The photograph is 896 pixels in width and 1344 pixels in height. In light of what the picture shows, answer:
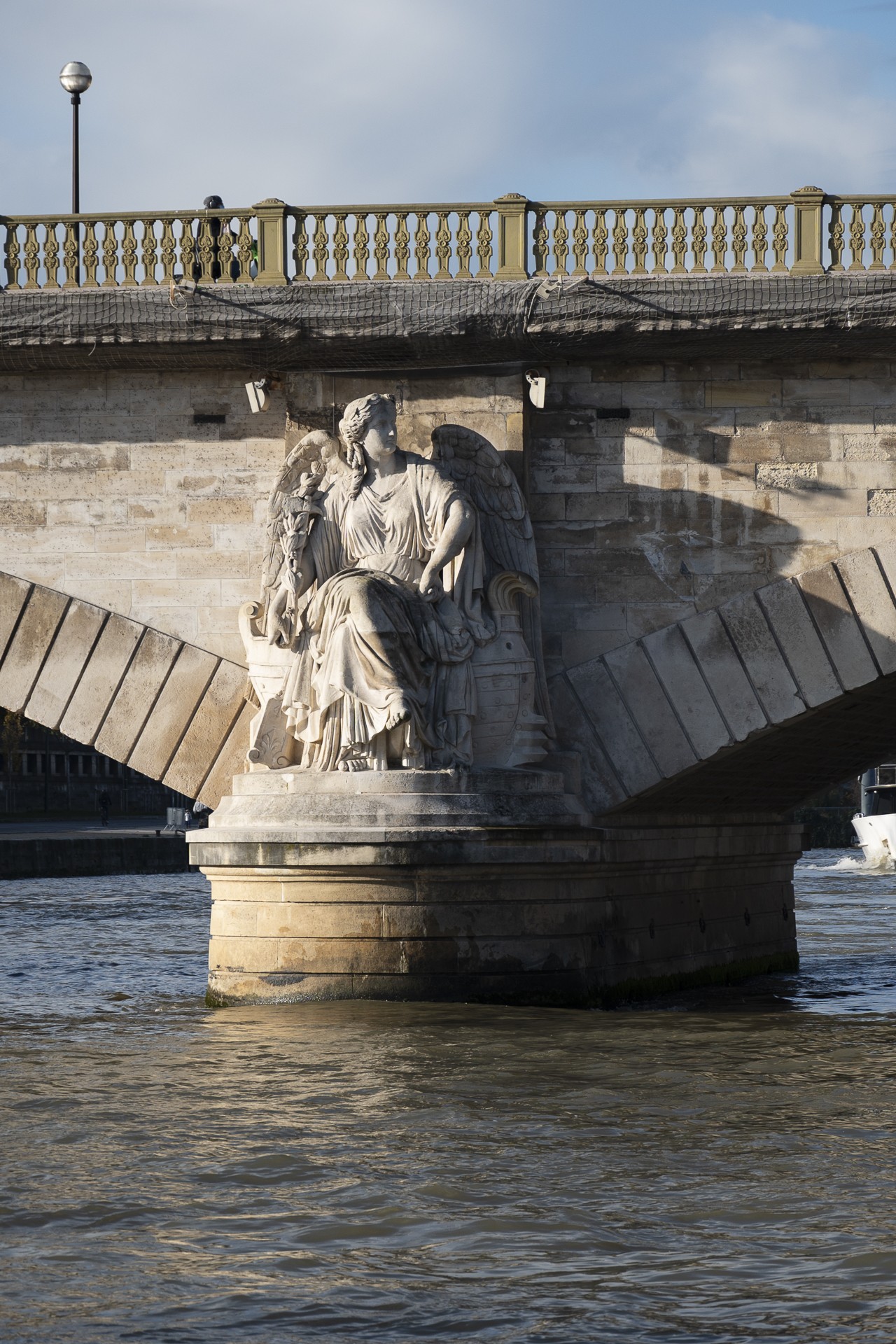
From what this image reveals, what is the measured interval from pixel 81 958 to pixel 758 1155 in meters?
12.3

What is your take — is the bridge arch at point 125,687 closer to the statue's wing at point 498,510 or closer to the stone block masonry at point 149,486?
the stone block masonry at point 149,486

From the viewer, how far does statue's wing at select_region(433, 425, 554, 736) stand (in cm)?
1316

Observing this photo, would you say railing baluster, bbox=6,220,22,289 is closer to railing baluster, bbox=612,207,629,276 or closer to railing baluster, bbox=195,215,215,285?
railing baluster, bbox=195,215,215,285

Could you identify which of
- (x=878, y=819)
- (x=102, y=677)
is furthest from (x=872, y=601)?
(x=878, y=819)

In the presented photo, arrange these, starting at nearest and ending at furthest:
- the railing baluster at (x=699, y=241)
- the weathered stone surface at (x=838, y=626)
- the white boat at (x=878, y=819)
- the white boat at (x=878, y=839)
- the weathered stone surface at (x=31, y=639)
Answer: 1. the weathered stone surface at (x=838, y=626)
2. the railing baluster at (x=699, y=241)
3. the weathered stone surface at (x=31, y=639)
4. the white boat at (x=878, y=839)
5. the white boat at (x=878, y=819)

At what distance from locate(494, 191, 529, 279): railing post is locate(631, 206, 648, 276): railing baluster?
0.73m

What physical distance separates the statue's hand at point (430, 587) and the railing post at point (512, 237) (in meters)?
2.24

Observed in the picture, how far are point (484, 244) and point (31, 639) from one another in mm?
4236

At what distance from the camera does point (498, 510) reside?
520 inches

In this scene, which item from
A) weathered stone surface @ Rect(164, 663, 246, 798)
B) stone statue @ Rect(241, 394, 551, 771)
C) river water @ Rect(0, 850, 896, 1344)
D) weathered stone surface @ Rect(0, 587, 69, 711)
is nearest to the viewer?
river water @ Rect(0, 850, 896, 1344)

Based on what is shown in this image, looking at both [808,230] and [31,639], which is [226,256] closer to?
[31,639]

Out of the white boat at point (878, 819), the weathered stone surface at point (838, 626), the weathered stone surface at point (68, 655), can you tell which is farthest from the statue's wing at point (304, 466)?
the white boat at point (878, 819)

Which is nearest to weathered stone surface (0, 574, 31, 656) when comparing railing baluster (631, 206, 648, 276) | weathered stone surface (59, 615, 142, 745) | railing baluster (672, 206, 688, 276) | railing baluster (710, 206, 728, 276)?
weathered stone surface (59, 615, 142, 745)

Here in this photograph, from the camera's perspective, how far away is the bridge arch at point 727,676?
1334 cm
